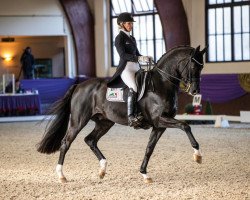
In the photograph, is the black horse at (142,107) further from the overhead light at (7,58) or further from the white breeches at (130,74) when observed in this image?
the overhead light at (7,58)

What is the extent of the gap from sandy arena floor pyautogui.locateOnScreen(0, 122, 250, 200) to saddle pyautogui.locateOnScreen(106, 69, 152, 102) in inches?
40.1

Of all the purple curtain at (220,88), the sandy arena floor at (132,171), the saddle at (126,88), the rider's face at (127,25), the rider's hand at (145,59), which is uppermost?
the rider's face at (127,25)

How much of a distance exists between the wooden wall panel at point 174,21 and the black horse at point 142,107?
9787mm

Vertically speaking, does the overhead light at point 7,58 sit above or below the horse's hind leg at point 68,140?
above

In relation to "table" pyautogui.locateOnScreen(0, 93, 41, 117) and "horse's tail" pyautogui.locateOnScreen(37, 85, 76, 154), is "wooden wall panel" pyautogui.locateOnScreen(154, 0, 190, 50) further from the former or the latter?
"horse's tail" pyautogui.locateOnScreen(37, 85, 76, 154)

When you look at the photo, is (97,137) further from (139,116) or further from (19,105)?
(19,105)

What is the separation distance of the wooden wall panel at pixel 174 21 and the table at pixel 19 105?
15.0ft

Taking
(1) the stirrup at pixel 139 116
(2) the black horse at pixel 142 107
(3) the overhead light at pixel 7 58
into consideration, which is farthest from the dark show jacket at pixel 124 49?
(3) the overhead light at pixel 7 58

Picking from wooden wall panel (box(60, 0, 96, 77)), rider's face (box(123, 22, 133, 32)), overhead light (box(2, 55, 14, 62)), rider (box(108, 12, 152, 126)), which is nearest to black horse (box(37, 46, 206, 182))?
rider (box(108, 12, 152, 126))

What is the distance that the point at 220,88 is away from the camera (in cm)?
1534

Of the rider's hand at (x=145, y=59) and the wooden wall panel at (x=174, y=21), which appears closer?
the rider's hand at (x=145, y=59)

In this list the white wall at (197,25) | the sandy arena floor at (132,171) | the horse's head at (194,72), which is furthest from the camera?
the white wall at (197,25)

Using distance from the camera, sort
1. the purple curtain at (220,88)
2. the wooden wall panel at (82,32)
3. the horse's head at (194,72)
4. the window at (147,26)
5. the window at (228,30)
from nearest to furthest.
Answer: the horse's head at (194,72) < the purple curtain at (220,88) < the window at (228,30) < the window at (147,26) < the wooden wall panel at (82,32)

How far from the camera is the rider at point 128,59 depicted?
21.4 feet
